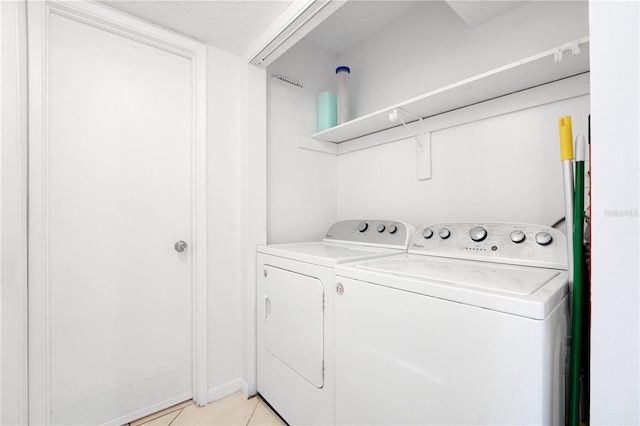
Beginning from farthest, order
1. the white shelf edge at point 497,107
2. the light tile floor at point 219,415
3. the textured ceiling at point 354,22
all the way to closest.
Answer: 1. the textured ceiling at point 354,22
2. the light tile floor at point 219,415
3. the white shelf edge at point 497,107

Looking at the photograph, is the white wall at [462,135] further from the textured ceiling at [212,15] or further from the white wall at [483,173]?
the textured ceiling at [212,15]

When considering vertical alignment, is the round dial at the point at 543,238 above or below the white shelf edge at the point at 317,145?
below

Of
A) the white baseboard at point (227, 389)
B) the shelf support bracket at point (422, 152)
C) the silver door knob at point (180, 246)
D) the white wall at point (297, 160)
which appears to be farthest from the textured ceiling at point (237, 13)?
the white baseboard at point (227, 389)

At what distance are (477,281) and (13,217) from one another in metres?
1.80

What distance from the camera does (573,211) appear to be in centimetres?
85

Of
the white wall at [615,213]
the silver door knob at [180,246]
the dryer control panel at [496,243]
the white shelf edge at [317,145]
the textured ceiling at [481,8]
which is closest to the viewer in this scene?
the white wall at [615,213]

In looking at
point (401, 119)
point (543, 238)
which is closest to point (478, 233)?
point (543, 238)

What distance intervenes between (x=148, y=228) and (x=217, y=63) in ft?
3.54

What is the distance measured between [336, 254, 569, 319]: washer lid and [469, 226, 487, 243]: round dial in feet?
0.39

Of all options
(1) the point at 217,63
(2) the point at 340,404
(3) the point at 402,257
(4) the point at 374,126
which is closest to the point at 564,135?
(3) the point at 402,257

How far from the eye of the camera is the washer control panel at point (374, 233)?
1592 millimetres

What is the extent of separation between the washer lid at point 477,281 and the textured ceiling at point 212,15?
1356 mm

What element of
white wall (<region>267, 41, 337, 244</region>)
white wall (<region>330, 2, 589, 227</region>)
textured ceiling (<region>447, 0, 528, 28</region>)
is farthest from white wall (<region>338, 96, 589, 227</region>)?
textured ceiling (<region>447, 0, 528, 28</region>)

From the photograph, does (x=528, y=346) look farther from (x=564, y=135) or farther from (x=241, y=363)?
(x=241, y=363)
